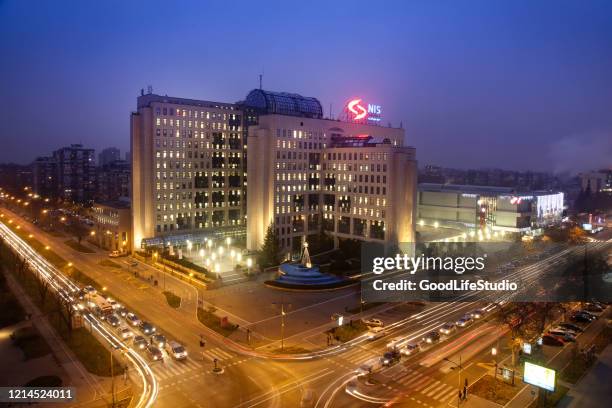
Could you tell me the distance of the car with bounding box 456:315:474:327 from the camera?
46.4m

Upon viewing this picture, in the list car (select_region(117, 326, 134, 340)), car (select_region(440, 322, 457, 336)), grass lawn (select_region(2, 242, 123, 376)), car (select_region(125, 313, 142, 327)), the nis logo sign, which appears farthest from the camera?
the nis logo sign

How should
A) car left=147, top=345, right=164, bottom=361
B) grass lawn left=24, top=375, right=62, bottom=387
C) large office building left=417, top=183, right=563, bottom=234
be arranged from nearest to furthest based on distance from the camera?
1. grass lawn left=24, top=375, right=62, bottom=387
2. car left=147, top=345, right=164, bottom=361
3. large office building left=417, top=183, right=563, bottom=234

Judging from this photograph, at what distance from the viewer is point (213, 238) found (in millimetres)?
86438

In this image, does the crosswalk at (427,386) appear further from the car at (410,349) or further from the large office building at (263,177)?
the large office building at (263,177)

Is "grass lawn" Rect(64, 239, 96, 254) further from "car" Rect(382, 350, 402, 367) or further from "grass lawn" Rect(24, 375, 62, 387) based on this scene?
"car" Rect(382, 350, 402, 367)

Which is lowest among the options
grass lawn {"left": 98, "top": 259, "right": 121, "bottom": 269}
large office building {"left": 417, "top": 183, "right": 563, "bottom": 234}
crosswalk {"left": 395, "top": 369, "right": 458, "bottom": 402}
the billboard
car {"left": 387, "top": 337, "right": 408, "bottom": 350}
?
crosswalk {"left": 395, "top": 369, "right": 458, "bottom": 402}

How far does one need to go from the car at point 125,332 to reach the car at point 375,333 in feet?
73.2

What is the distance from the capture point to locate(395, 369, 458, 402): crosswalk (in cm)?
3291

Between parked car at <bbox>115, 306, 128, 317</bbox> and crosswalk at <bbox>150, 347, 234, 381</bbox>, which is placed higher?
parked car at <bbox>115, 306, 128, 317</bbox>

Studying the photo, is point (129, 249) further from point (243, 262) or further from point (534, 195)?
point (534, 195)

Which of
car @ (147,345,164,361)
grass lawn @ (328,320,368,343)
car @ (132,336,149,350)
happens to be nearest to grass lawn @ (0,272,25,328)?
car @ (132,336,149,350)

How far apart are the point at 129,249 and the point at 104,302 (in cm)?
3357

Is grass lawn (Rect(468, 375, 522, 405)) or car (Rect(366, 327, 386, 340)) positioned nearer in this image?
grass lawn (Rect(468, 375, 522, 405))

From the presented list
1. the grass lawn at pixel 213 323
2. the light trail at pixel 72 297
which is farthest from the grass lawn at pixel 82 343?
the grass lawn at pixel 213 323
